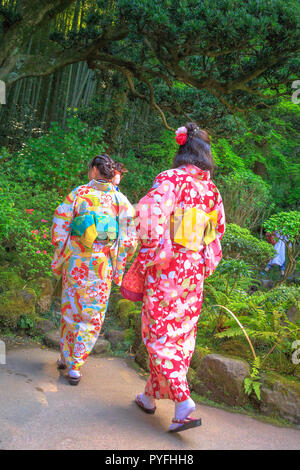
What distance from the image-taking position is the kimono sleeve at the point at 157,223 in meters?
2.62

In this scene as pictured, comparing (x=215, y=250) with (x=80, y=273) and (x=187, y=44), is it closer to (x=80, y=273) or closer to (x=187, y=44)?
(x=80, y=273)

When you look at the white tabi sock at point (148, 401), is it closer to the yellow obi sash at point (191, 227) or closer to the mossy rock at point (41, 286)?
the yellow obi sash at point (191, 227)

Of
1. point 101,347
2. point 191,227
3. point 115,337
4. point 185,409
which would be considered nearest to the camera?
point 185,409

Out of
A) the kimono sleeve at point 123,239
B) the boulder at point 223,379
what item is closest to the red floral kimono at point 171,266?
the boulder at point 223,379

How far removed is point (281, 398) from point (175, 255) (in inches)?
52.8

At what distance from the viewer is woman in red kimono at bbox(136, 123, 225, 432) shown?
2.62 meters

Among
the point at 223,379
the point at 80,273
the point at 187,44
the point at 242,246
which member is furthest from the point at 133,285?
the point at 187,44

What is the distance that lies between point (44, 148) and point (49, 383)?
13.6 feet

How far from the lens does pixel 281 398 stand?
10.1ft

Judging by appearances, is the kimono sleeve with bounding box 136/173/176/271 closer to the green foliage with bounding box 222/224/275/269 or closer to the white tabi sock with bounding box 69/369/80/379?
the white tabi sock with bounding box 69/369/80/379

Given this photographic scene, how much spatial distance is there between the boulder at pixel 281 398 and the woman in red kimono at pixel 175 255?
2.65ft

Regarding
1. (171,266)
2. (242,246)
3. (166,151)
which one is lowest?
(171,266)
